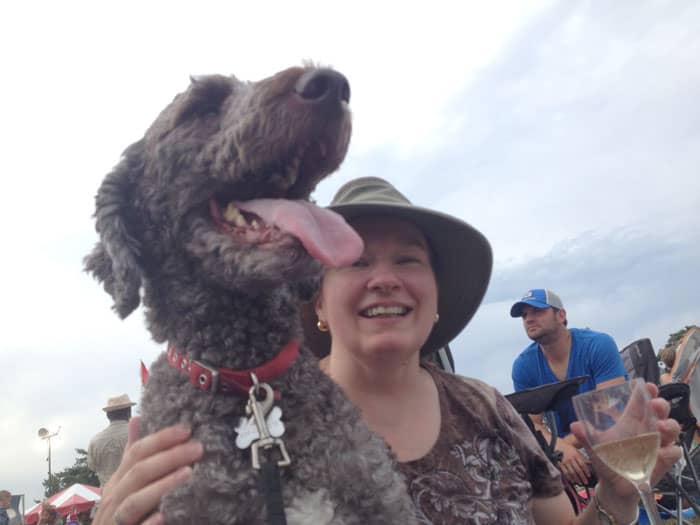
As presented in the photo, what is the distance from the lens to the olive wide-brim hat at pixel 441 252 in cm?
242

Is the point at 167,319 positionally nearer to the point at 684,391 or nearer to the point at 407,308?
the point at 407,308

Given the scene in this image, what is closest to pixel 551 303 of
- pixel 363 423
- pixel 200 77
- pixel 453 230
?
pixel 453 230

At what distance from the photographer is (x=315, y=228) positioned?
1626mm

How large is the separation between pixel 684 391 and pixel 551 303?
1.26 m

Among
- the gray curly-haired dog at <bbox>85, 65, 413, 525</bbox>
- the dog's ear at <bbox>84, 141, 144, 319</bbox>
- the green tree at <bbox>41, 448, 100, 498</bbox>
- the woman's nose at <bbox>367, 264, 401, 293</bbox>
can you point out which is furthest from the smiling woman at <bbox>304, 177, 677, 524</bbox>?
the green tree at <bbox>41, 448, 100, 498</bbox>

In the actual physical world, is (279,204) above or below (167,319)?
above

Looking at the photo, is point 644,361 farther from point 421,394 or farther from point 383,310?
point 383,310

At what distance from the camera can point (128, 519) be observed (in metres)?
1.58

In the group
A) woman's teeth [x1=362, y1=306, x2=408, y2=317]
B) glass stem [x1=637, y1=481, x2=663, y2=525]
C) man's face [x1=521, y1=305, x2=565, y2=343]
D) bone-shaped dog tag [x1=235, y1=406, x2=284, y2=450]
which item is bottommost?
glass stem [x1=637, y1=481, x2=663, y2=525]

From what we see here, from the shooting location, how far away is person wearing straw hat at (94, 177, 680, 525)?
2.15 metres

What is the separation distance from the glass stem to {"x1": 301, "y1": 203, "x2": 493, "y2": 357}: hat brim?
1273 mm

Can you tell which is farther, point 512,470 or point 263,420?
point 512,470

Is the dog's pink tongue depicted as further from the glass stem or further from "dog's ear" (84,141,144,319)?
the glass stem

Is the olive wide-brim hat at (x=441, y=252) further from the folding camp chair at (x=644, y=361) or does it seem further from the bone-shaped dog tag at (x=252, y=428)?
the folding camp chair at (x=644, y=361)
